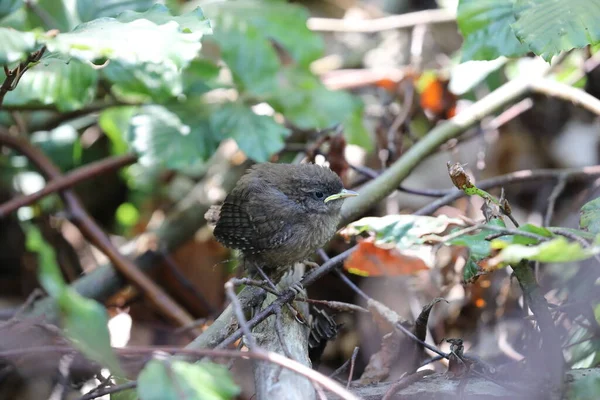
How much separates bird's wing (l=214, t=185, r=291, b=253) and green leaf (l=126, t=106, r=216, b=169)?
1.49 feet

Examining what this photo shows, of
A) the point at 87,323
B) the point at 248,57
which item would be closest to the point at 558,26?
the point at 87,323

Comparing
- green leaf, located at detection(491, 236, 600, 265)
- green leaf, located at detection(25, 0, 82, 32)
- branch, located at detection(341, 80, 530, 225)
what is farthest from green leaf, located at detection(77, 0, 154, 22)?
green leaf, located at detection(491, 236, 600, 265)

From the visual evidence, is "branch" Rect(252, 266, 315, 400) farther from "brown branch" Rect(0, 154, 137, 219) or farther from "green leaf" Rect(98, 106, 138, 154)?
"green leaf" Rect(98, 106, 138, 154)

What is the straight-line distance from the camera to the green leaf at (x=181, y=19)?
2.07 metres

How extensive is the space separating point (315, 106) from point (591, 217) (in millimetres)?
1988

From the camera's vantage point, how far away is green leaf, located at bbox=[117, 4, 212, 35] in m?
2.07

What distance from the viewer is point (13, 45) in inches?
69.4

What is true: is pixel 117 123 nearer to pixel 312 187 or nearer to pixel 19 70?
pixel 312 187

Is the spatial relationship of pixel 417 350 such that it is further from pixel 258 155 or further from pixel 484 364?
pixel 258 155

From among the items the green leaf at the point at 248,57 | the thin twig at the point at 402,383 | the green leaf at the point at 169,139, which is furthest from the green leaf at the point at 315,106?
the thin twig at the point at 402,383

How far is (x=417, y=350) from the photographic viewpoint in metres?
2.51

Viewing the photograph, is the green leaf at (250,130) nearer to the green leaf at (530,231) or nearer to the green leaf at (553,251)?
the green leaf at (530,231)

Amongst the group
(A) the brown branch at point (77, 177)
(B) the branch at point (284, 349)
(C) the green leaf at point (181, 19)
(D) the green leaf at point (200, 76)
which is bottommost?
(A) the brown branch at point (77, 177)

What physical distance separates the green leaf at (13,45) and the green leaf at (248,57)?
1.77 metres
